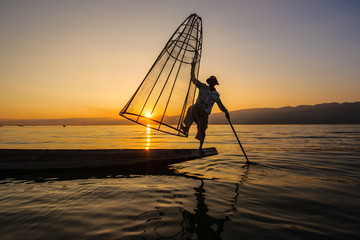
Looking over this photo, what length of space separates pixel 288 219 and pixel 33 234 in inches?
171

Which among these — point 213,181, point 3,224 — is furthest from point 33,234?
point 213,181

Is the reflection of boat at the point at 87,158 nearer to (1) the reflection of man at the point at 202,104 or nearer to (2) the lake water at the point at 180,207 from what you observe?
(2) the lake water at the point at 180,207

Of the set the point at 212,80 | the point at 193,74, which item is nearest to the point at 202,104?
the point at 212,80

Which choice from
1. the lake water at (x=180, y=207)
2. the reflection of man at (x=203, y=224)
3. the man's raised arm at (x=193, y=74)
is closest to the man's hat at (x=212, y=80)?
the man's raised arm at (x=193, y=74)

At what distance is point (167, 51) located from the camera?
24.5ft

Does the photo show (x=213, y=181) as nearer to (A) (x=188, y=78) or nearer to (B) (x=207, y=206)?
(B) (x=207, y=206)


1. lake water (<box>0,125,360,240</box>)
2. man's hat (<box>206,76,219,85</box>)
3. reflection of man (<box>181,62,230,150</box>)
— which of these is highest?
man's hat (<box>206,76,219,85</box>)

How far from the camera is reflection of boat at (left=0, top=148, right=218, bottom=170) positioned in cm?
775

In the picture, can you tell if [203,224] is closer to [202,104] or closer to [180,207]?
[180,207]

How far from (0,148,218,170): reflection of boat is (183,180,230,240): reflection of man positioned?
396 centimetres

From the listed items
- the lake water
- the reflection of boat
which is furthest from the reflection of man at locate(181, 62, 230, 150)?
the lake water

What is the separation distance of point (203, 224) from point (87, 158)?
5.91 m

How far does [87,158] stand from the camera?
810cm

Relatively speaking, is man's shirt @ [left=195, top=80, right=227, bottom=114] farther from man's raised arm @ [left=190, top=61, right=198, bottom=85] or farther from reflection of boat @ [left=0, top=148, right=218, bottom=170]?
reflection of boat @ [left=0, top=148, right=218, bottom=170]
